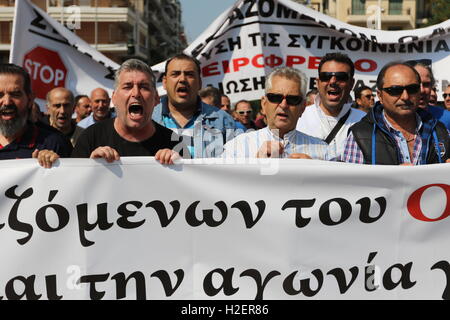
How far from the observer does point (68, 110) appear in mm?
7062

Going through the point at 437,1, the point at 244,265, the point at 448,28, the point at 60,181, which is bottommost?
the point at 244,265

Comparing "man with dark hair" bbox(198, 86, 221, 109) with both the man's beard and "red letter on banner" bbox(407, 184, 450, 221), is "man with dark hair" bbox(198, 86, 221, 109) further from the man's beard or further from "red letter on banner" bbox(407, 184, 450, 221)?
"red letter on banner" bbox(407, 184, 450, 221)

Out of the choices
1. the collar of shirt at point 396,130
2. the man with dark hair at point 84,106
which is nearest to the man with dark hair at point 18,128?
the collar of shirt at point 396,130

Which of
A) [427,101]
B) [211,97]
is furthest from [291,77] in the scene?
[211,97]

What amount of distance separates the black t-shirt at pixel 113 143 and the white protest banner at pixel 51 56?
14.0 ft

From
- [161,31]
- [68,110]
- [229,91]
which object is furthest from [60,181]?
[161,31]

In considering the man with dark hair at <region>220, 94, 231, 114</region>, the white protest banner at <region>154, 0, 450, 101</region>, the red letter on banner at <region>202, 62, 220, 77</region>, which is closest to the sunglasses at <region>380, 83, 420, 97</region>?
the white protest banner at <region>154, 0, 450, 101</region>

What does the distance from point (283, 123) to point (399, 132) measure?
70 centimetres

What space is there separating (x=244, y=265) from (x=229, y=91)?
14.3ft

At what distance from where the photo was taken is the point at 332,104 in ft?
16.9

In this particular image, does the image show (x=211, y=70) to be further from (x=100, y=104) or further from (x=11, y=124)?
(x=11, y=124)

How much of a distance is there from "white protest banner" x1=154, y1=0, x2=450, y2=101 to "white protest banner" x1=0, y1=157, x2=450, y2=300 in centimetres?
402

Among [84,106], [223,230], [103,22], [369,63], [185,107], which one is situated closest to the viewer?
[223,230]
